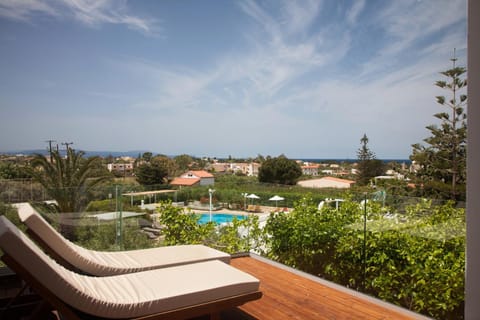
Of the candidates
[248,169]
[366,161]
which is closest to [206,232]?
[248,169]

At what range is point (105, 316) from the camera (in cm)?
197

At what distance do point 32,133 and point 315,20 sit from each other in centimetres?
1004

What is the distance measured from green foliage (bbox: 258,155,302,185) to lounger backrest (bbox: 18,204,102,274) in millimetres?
14490

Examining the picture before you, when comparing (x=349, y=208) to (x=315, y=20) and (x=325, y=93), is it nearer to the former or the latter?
(x=315, y=20)

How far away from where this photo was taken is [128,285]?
2.28 meters

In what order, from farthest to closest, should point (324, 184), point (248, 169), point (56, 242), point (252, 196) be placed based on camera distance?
point (248, 169) < point (324, 184) < point (252, 196) < point (56, 242)

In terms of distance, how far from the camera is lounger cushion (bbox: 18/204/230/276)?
101 inches

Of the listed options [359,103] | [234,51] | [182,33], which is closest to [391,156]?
[359,103]

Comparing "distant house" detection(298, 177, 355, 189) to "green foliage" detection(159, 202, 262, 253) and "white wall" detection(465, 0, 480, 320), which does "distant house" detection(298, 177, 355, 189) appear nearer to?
"green foliage" detection(159, 202, 262, 253)

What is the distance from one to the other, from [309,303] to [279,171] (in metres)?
16.1

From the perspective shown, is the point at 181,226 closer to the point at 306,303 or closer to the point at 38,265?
the point at 306,303

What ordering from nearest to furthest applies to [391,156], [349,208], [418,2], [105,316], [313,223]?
[105,316], [349,208], [313,223], [418,2], [391,156]

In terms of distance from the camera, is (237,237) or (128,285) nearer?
(128,285)

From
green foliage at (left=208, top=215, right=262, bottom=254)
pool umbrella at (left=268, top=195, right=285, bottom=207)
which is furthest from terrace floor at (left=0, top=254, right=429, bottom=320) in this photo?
pool umbrella at (left=268, top=195, right=285, bottom=207)
